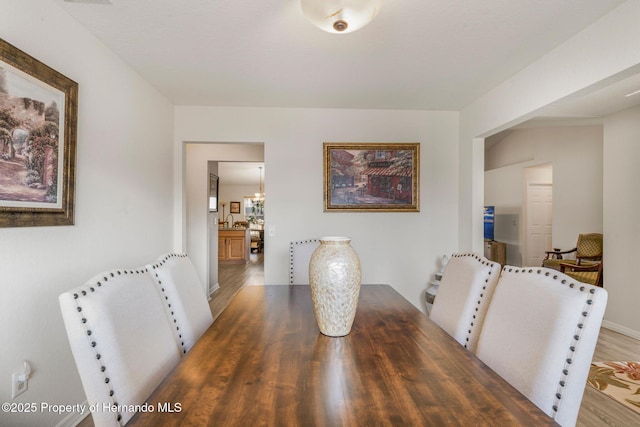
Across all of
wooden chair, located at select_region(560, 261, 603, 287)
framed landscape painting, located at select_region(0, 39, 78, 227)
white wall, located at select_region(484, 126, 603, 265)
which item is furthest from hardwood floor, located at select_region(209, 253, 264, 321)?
white wall, located at select_region(484, 126, 603, 265)

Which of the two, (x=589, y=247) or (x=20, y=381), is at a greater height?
(x=589, y=247)

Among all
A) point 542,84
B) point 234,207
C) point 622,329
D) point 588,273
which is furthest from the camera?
point 234,207

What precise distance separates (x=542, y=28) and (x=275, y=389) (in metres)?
2.49

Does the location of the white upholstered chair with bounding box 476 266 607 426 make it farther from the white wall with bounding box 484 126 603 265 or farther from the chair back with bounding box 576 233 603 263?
the white wall with bounding box 484 126 603 265

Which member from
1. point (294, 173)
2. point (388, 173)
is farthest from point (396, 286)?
point (294, 173)

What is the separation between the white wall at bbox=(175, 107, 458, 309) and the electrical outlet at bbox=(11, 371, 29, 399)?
1827 mm

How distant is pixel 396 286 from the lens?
338 cm

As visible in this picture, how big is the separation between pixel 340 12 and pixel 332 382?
149cm

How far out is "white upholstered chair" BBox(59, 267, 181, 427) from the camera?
2.72 ft

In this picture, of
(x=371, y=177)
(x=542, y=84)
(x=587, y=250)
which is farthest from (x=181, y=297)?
(x=587, y=250)

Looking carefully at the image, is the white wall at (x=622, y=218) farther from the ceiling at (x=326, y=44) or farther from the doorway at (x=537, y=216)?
the doorway at (x=537, y=216)

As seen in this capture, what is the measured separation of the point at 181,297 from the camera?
141 cm

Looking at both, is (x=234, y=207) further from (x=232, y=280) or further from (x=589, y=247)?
(x=589, y=247)

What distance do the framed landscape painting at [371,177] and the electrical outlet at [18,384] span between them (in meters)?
2.55
